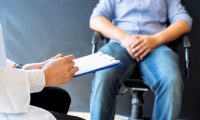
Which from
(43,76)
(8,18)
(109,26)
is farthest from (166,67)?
(8,18)

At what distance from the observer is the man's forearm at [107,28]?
1866 mm

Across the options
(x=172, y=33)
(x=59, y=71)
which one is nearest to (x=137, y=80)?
(x=172, y=33)

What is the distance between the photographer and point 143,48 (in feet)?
5.82

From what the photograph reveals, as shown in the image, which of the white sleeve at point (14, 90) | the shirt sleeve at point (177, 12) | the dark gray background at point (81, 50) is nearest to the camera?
the white sleeve at point (14, 90)

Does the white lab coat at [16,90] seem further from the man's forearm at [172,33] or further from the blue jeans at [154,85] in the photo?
the man's forearm at [172,33]

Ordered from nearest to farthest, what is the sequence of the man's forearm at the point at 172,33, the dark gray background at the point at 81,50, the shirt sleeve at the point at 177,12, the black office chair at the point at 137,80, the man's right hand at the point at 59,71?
1. the man's right hand at the point at 59,71
2. the black office chair at the point at 137,80
3. the man's forearm at the point at 172,33
4. the shirt sleeve at the point at 177,12
5. the dark gray background at the point at 81,50

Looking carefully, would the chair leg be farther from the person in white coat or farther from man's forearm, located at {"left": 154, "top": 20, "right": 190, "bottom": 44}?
the person in white coat

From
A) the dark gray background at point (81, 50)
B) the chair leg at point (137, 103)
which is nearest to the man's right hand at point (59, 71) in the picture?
the chair leg at point (137, 103)

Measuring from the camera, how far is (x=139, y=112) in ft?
6.66

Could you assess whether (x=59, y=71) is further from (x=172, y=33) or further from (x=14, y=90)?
(x=172, y=33)

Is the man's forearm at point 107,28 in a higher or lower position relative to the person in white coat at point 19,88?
higher

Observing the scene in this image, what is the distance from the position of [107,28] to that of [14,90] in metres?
1.11

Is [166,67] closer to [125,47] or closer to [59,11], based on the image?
[125,47]

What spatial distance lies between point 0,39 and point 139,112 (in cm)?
132
